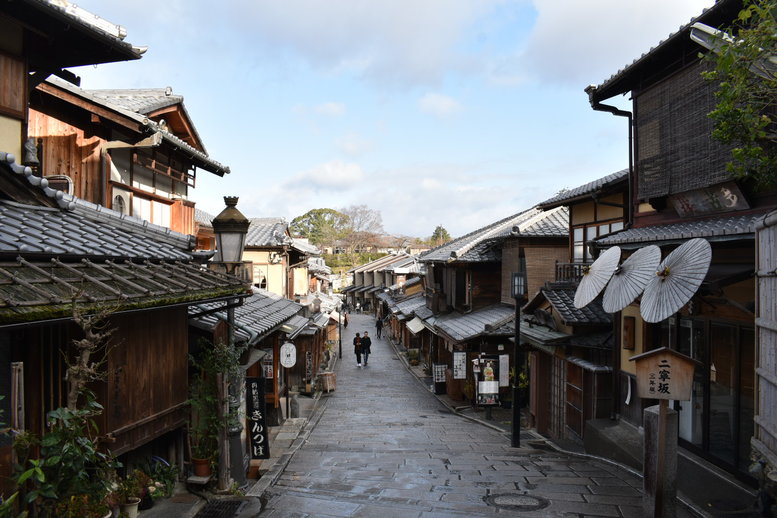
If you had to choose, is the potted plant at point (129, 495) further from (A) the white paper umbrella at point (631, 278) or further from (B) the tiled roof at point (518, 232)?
(B) the tiled roof at point (518, 232)

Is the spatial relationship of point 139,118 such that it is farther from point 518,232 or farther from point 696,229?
point 518,232

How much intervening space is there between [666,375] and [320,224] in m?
87.0

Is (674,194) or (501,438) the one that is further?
(501,438)

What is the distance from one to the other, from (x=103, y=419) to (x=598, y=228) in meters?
15.7

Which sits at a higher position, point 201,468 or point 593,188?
point 593,188

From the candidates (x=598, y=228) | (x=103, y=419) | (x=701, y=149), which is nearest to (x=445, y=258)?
(x=598, y=228)

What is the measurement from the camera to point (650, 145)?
13.2m

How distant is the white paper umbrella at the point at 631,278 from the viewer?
954 centimetres

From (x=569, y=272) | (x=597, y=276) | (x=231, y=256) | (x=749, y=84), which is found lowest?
(x=569, y=272)

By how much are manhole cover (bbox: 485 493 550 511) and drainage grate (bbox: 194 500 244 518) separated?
166 inches

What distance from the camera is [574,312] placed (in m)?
16.5

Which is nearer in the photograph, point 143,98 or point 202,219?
point 143,98

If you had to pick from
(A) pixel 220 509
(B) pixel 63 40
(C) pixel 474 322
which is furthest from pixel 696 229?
(C) pixel 474 322

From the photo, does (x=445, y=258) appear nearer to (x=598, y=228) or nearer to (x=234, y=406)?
(x=598, y=228)
